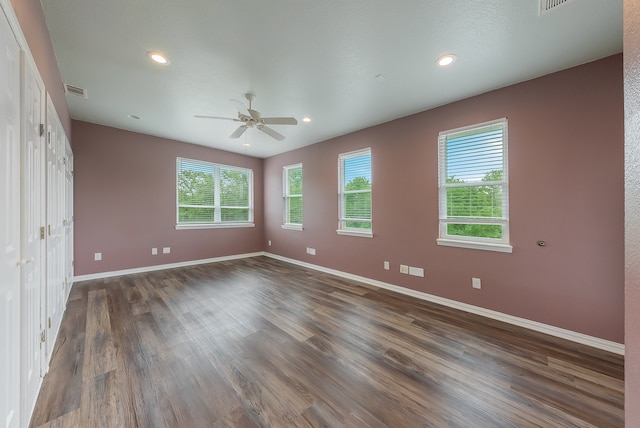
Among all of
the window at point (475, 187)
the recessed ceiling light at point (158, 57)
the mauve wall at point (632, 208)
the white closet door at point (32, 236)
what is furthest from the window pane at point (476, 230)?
the white closet door at point (32, 236)

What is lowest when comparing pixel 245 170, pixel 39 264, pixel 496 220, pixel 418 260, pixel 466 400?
pixel 466 400

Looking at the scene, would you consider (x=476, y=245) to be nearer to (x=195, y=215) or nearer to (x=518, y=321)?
(x=518, y=321)

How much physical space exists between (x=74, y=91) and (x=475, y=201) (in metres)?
5.14

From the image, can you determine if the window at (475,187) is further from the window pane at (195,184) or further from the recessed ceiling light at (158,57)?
the window pane at (195,184)

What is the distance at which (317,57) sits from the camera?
2.26m

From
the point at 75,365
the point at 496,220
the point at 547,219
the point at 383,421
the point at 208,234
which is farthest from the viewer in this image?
the point at 208,234

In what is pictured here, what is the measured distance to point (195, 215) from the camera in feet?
17.4

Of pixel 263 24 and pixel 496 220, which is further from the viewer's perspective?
pixel 496 220

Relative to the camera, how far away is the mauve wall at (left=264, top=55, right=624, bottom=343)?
2143 mm

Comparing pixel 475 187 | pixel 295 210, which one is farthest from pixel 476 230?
pixel 295 210

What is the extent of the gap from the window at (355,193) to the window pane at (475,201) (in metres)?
1.32

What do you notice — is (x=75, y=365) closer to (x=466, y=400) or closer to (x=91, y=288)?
(x=91, y=288)

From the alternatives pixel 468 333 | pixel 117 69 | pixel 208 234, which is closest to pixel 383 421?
pixel 468 333

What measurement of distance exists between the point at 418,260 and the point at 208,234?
4.54m
